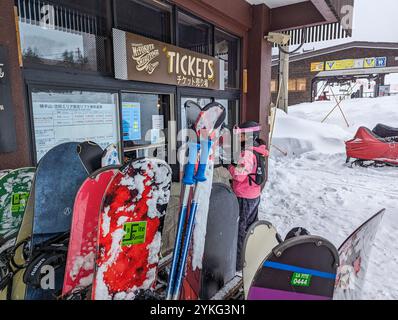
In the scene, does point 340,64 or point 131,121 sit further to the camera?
point 340,64

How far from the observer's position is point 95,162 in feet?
6.67

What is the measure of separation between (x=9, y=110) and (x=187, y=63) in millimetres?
2429

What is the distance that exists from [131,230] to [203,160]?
624 mm

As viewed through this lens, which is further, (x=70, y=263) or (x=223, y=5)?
(x=223, y=5)

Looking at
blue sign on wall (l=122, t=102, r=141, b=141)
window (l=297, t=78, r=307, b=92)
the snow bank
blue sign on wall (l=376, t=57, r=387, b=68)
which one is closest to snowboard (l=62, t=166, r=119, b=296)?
blue sign on wall (l=122, t=102, r=141, b=141)

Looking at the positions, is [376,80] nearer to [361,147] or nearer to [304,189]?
[361,147]

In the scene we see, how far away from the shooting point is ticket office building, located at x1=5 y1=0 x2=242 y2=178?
7.77ft

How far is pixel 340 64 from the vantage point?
722 inches

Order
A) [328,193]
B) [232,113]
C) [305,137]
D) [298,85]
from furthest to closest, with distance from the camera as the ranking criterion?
1. [298,85]
2. [305,137]
3. [232,113]
4. [328,193]

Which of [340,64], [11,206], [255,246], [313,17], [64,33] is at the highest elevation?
[340,64]

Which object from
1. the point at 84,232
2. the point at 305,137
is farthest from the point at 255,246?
the point at 305,137

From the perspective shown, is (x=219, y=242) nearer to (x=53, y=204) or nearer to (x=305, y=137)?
(x=53, y=204)

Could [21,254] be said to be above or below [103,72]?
below
